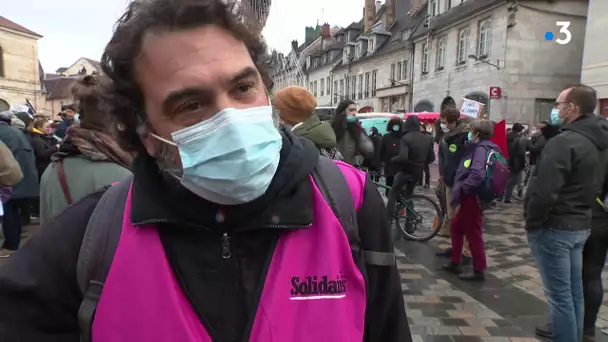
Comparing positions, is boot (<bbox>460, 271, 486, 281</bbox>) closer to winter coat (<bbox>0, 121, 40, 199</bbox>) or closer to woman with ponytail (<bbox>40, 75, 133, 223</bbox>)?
woman with ponytail (<bbox>40, 75, 133, 223</bbox>)

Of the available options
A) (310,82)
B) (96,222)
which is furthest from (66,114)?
(310,82)

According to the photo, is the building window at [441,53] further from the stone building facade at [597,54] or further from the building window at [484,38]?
the stone building facade at [597,54]

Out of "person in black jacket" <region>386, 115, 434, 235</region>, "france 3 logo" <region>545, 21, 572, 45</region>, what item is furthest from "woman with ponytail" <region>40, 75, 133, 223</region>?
"france 3 logo" <region>545, 21, 572, 45</region>

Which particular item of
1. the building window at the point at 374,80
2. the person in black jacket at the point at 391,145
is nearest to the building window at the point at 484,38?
the building window at the point at 374,80

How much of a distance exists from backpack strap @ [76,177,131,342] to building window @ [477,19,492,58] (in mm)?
25517

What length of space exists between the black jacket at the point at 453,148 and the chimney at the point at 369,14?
41292mm

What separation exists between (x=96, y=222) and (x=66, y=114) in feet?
26.0

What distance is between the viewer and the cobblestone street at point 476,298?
4016 mm

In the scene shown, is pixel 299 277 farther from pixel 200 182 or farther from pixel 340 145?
pixel 340 145

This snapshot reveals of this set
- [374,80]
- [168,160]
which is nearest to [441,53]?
[374,80]

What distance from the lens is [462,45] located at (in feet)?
85.1

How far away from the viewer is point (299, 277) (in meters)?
1.17

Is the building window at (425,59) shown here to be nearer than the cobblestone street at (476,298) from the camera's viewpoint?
No

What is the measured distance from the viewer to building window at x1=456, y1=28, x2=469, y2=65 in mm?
25453
